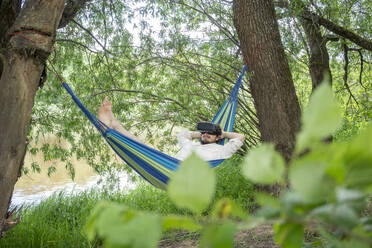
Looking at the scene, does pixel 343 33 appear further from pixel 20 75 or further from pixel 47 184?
pixel 47 184

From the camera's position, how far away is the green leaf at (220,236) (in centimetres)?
18

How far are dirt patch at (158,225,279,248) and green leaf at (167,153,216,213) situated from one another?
2263mm

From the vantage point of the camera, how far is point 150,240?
0.16 meters

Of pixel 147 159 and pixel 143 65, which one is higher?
pixel 143 65

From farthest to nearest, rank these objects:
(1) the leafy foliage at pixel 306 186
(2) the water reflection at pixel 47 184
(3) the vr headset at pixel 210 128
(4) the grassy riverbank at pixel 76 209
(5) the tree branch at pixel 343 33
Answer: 1. (2) the water reflection at pixel 47 184
2. (5) the tree branch at pixel 343 33
3. (3) the vr headset at pixel 210 128
4. (4) the grassy riverbank at pixel 76 209
5. (1) the leafy foliage at pixel 306 186

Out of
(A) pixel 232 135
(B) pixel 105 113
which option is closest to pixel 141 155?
(B) pixel 105 113

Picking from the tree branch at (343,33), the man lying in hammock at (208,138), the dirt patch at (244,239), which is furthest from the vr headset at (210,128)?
the tree branch at (343,33)

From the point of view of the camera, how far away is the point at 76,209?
4.26m

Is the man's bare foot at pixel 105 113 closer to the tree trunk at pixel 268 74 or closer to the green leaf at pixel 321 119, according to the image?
the tree trunk at pixel 268 74

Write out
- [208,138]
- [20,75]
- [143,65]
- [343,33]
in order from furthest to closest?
[143,65], [343,33], [208,138], [20,75]

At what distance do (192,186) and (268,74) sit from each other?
8.97ft

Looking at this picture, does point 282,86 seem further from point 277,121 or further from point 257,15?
point 257,15

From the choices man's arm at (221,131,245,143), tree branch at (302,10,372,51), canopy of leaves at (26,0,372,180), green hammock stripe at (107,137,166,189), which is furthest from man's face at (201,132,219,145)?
tree branch at (302,10,372,51)

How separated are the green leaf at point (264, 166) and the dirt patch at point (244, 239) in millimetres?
2247
